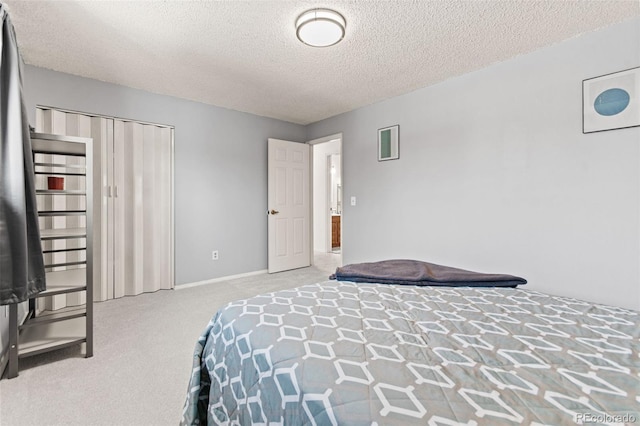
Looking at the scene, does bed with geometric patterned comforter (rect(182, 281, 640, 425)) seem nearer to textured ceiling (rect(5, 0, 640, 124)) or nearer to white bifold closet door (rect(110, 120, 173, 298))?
textured ceiling (rect(5, 0, 640, 124))

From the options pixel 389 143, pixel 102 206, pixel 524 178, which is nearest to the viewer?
pixel 524 178

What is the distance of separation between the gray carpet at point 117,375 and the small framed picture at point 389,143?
106 inches

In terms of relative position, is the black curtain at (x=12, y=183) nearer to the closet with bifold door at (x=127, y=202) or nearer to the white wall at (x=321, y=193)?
the closet with bifold door at (x=127, y=202)

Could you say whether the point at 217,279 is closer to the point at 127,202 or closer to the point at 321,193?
the point at 127,202

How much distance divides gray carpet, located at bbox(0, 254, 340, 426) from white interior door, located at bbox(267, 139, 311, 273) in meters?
1.69

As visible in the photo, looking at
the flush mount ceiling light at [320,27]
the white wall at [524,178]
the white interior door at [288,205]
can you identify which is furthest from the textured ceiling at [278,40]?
the white interior door at [288,205]

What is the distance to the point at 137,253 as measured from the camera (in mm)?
3443

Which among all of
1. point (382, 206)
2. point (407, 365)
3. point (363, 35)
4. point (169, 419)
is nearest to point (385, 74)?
point (363, 35)

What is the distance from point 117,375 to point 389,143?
3.39 m

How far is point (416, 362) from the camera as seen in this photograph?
90cm

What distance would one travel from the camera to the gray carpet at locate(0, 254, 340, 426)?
5.04ft

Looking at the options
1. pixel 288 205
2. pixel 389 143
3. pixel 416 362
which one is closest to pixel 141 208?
pixel 288 205

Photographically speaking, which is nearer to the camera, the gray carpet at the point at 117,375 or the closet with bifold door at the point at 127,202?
the gray carpet at the point at 117,375

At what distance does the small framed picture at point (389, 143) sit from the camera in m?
3.62
